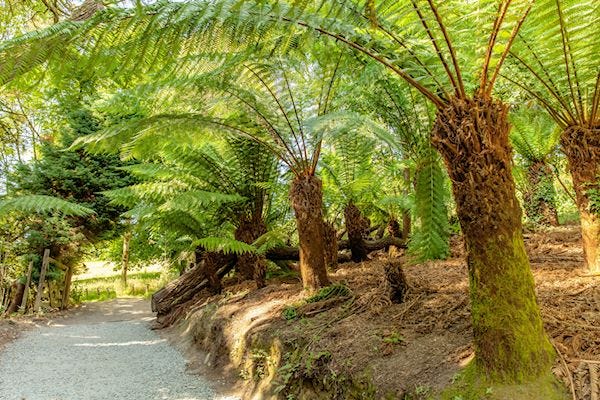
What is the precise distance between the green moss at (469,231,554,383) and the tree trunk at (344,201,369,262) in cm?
296

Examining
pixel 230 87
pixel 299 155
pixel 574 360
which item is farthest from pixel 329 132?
pixel 574 360

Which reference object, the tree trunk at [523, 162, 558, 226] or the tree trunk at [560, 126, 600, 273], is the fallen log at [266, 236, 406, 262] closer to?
the tree trunk at [523, 162, 558, 226]

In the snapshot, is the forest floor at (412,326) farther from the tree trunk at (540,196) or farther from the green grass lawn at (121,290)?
the green grass lawn at (121,290)

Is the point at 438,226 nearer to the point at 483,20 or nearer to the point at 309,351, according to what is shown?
the point at 309,351

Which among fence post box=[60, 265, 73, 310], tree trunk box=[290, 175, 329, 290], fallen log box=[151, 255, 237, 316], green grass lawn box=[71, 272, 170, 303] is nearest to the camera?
tree trunk box=[290, 175, 329, 290]

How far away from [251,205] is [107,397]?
2.45 m

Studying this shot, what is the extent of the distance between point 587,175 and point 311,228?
187 centimetres

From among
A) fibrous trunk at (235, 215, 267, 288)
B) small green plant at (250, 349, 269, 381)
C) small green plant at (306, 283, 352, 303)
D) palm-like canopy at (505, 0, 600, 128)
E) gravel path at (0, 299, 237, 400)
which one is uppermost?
palm-like canopy at (505, 0, 600, 128)

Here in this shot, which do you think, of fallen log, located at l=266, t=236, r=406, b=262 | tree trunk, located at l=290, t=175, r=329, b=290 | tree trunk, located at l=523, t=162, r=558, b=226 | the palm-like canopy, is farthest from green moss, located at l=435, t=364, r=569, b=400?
tree trunk, located at l=523, t=162, r=558, b=226

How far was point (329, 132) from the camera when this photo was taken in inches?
106

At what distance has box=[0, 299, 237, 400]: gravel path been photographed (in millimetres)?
2990

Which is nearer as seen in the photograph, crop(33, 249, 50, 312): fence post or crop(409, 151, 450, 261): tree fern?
crop(409, 151, 450, 261): tree fern

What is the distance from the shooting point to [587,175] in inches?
91.7

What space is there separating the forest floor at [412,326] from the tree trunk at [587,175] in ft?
0.48
